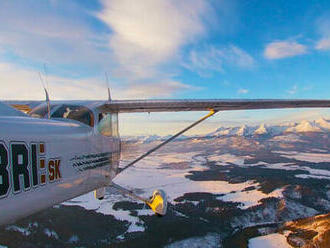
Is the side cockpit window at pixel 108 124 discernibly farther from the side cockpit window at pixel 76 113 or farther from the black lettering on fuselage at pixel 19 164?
the black lettering on fuselage at pixel 19 164

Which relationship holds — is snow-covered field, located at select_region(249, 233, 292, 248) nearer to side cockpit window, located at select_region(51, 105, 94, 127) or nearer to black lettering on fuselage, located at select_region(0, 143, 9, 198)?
side cockpit window, located at select_region(51, 105, 94, 127)

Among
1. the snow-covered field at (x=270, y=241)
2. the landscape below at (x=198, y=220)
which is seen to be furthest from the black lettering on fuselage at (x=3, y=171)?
the snow-covered field at (x=270, y=241)

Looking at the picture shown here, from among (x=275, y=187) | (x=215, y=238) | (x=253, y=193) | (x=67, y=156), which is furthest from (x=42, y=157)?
(x=275, y=187)

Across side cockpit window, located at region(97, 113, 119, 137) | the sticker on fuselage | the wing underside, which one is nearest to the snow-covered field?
the wing underside

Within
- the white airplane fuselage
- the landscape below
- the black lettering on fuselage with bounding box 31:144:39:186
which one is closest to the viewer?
the white airplane fuselage

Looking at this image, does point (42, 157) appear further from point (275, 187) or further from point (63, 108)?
point (275, 187)

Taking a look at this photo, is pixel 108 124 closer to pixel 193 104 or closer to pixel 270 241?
pixel 193 104

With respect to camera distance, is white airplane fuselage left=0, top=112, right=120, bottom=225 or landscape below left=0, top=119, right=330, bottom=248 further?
landscape below left=0, top=119, right=330, bottom=248
